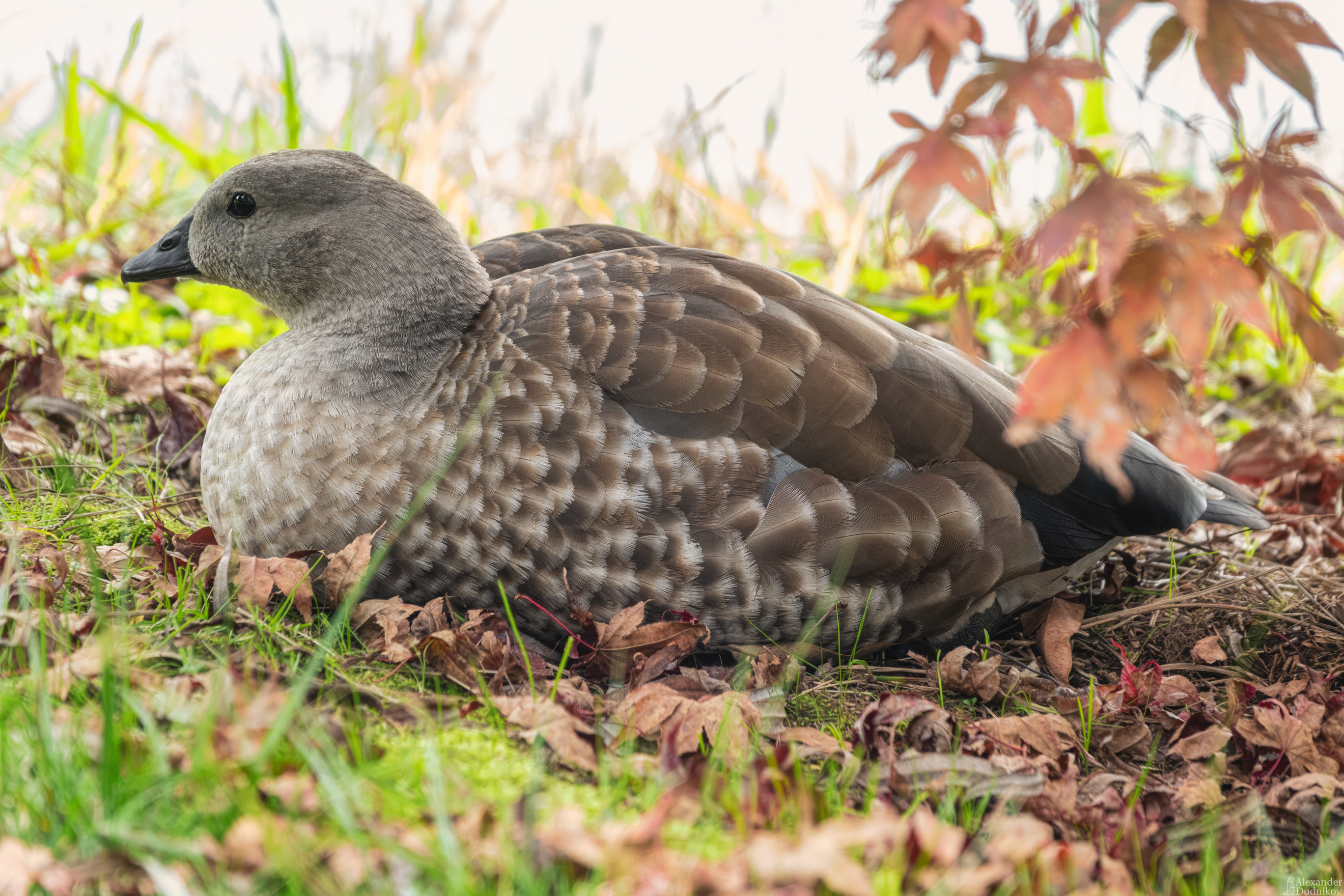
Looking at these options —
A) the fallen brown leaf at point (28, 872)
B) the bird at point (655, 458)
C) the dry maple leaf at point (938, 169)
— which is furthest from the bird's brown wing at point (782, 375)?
the fallen brown leaf at point (28, 872)

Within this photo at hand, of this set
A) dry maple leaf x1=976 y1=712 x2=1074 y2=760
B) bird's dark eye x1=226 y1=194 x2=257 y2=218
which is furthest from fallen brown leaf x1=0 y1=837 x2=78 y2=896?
bird's dark eye x1=226 y1=194 x2=257 y2=218

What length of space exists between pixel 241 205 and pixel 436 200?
9.75ft

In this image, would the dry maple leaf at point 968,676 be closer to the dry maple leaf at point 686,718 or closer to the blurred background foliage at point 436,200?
the dry maple leaf at point 686,718

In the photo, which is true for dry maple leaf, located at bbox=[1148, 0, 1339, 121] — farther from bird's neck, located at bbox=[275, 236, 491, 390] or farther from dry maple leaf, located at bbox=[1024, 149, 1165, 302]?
bird's neck, located at bbox=[275, 236, 491, 390]

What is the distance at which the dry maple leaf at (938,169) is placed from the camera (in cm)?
196

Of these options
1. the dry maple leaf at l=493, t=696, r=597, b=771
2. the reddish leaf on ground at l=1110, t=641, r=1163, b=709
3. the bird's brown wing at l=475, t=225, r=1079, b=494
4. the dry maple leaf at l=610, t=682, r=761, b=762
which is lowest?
the reddish leaf on ground at l=1110, t=641, r=1163, b=709

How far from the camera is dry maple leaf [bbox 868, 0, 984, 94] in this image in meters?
1.81

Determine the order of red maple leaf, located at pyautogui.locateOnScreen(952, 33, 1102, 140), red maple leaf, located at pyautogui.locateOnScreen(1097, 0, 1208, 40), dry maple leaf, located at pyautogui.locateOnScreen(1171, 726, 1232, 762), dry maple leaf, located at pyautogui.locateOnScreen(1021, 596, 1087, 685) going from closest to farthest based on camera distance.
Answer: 1. red maple leaf, located at pyautogui.locateOnScreen(1097, 0, 1208, 40)
2. red maple leaf, located at pyautogui.locateOnScreen(952, 33, 1102, 140)
3. dry maple leaf, located at pyautogui.locateOnScreen(1171, 726, 1232, 762)
4. dry maple leaf, located at pyautogui.locateOnScreen(1021, 596, 1087, 685)

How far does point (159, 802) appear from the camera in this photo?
5.32 feet

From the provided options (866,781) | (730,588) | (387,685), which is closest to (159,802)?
(387,685)

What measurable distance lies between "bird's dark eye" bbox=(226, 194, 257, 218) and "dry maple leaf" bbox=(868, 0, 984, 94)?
209cm

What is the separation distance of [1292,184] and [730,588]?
1.56 meters

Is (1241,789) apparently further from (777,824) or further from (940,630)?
(777,824)

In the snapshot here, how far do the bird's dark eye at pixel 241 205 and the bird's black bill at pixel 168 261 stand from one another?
23 cm
